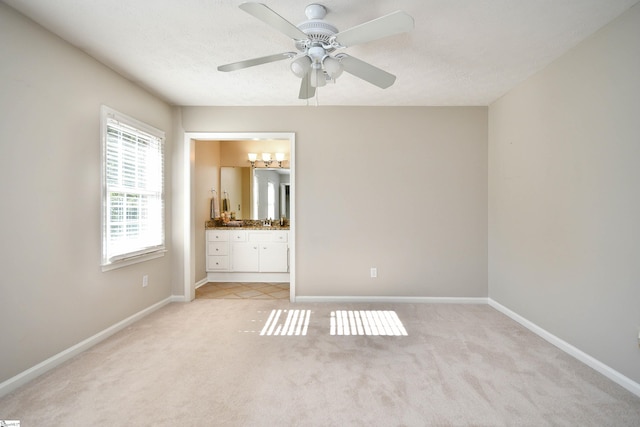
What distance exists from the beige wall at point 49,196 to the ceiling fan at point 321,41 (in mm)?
1363

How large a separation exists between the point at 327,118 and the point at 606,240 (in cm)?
301

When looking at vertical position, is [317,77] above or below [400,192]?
above

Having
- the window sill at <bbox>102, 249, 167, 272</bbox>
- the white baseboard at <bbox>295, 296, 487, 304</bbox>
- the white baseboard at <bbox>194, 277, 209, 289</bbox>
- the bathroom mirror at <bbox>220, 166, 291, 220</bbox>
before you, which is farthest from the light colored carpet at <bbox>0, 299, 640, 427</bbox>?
the bathroom mirror at <bbox>220, 166, 291, 220</bbox>

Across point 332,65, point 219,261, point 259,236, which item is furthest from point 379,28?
point 219,261

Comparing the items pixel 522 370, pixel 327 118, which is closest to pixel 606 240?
pixel 522 370

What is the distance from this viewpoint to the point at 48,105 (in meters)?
2.35

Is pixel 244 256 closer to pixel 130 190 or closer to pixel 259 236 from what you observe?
pixel 259 236

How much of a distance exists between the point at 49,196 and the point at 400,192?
3.48 metres

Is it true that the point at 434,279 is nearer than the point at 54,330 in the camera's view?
No

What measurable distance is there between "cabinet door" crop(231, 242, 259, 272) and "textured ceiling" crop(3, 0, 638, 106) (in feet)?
8.12

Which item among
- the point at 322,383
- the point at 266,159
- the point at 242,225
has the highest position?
the point at 266,159

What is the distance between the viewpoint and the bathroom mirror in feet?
18.5

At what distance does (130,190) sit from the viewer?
325cm

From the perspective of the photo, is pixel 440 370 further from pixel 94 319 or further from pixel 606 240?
pixel 94 319
